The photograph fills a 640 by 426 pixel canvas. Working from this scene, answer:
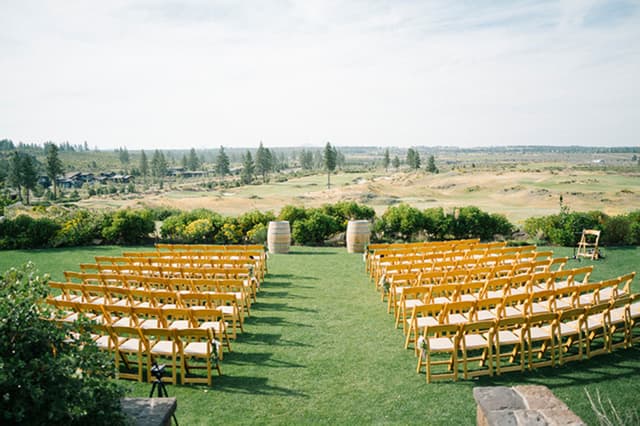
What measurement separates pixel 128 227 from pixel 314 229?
26.4 ft

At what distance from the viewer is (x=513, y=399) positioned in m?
3.94

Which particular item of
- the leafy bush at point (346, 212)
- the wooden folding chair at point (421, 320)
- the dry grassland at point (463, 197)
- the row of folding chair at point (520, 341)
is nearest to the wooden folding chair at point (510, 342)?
the row of folding chair at point (520, 341)

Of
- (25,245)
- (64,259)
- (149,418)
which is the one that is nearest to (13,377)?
(149,418)

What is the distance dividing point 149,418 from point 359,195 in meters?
50.4

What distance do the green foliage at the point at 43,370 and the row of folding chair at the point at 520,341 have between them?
13.6 feet

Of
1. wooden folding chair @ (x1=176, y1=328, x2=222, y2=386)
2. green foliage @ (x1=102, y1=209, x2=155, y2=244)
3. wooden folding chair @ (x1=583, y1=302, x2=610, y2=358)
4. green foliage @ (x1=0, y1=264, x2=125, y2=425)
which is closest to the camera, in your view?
green foliage @ (x1=0, y1=264, x2=125, y2=425)

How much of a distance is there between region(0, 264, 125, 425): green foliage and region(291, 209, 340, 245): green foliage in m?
14.8

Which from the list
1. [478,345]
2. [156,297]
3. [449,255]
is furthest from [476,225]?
[156,297]

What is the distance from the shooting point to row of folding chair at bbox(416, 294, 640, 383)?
238 inches

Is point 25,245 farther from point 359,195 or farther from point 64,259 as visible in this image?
point 359,195

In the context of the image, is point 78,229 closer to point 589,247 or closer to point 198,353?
point 198,353

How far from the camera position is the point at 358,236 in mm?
16062

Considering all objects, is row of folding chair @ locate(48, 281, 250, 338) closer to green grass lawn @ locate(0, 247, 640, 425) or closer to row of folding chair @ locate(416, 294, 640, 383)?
green grass lawn @ locate(0, 247, 640, 425)

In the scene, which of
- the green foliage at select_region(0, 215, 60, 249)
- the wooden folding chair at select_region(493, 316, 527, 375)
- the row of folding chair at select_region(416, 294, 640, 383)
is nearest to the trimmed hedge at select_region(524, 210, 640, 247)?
the row of folding chair at select_region(416, 294, 640, 383)
